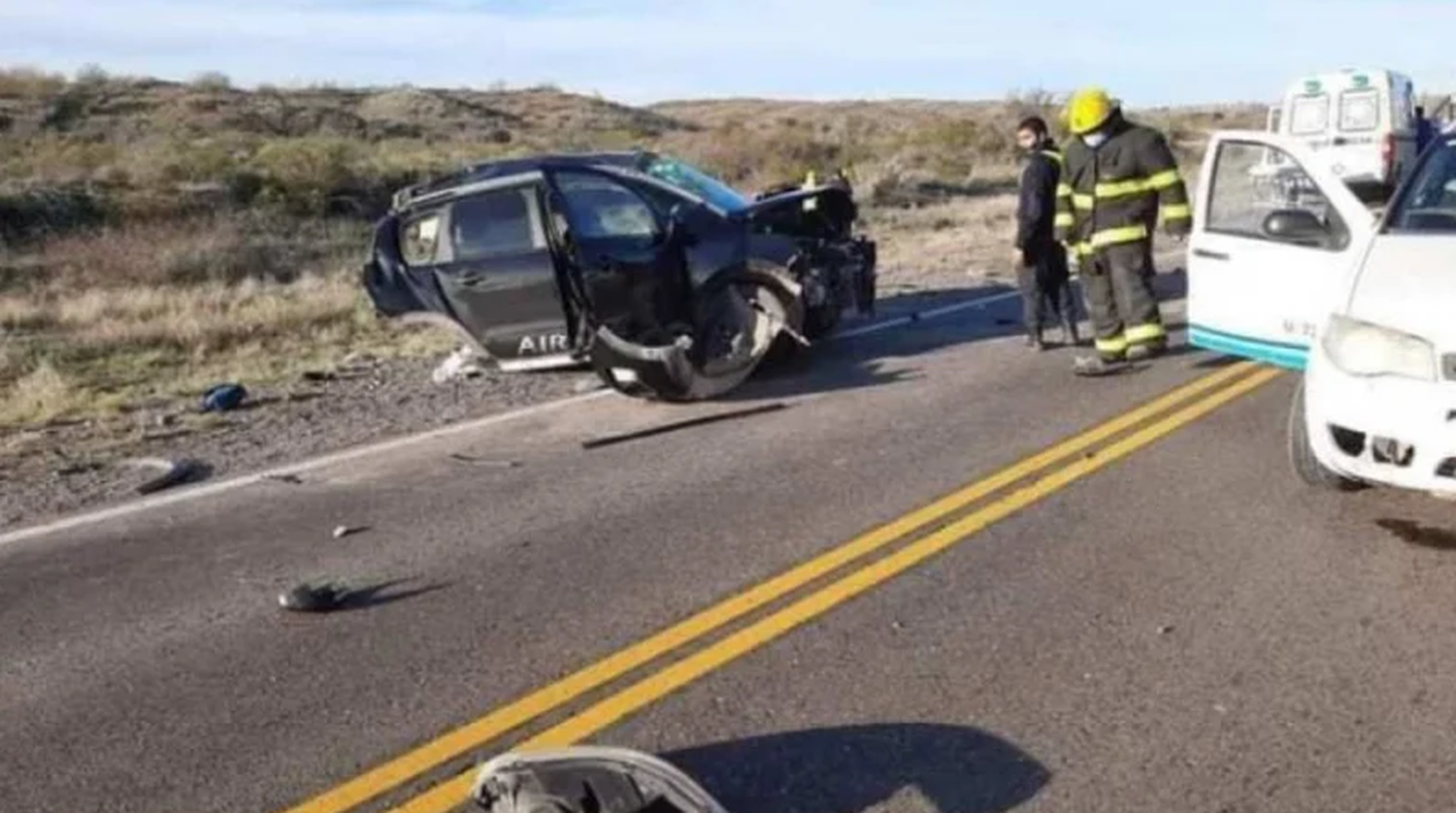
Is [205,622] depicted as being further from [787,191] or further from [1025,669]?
[787,191]

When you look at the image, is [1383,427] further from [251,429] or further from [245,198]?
[245,198]

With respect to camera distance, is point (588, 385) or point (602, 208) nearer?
point (602, 208)

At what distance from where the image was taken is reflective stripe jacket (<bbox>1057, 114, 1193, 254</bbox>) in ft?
31.0

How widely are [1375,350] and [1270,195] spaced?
23.3 ft

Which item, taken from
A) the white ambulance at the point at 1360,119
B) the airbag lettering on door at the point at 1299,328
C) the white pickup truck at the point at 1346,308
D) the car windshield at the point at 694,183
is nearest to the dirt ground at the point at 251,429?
the car windshield at the point at 694,183

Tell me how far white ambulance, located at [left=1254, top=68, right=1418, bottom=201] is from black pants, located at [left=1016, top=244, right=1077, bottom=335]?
40.6ft

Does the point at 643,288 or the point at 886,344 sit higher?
the point at 643,288

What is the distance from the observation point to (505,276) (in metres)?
10.3

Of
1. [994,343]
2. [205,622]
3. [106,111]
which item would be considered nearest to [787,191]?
[994,343]

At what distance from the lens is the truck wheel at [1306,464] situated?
643cm

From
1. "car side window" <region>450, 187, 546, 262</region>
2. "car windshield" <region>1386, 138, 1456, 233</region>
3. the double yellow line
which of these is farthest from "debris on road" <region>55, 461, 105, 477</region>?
"car windshield" <region>1386, 138, 1456, 233</region>

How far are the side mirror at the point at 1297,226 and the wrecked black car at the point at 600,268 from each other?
358 centimetres

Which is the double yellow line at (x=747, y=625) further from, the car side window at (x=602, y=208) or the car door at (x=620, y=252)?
the car side window at (x=602, y=208)

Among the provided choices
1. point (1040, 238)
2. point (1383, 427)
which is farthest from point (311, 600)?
point (1040, 238)
